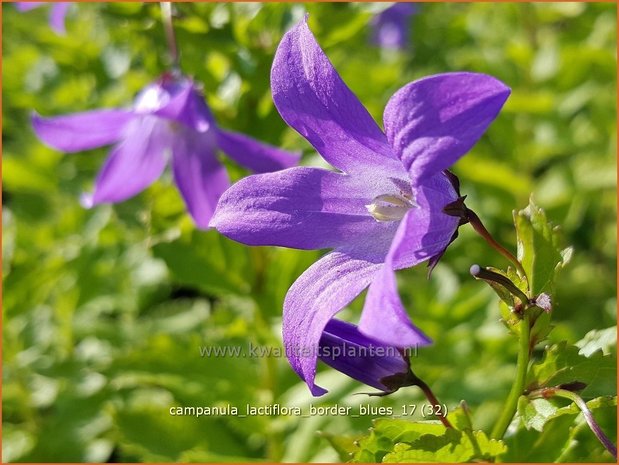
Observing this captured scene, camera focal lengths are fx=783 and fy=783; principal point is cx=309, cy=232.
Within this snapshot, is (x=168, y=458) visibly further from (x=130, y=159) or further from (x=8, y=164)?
(x=8, y=164)

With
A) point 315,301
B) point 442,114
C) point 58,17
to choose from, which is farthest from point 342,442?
point 58,17

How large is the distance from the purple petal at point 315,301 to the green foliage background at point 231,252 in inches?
11.1

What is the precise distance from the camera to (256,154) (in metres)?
2.14

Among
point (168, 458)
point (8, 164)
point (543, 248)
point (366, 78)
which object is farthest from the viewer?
point (8, 164)

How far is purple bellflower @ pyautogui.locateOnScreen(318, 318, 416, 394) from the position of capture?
1292 millimetres

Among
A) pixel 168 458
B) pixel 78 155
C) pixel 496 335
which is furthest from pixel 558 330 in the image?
pixel 78 155

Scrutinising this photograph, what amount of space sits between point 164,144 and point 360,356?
1.38 m

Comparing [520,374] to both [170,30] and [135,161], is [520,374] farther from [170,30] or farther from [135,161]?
[135,161]

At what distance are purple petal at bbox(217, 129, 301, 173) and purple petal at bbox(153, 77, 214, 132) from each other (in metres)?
0.06

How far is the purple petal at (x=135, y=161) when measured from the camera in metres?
2.44

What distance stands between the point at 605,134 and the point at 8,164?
2.61 m

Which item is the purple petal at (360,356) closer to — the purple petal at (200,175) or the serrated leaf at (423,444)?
the serrated leaf at (423,444)

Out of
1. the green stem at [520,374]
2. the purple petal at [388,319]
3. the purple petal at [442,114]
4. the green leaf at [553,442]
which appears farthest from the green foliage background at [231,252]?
the purple petal at [442,114]

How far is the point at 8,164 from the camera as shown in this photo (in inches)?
130
